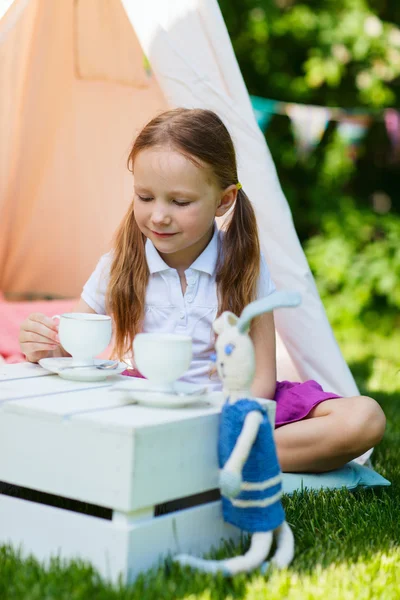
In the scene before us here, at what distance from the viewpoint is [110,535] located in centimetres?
153

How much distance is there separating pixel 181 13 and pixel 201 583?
1793 millimetres

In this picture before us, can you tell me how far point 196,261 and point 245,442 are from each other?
78cm

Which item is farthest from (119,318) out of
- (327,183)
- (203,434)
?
(327,183)

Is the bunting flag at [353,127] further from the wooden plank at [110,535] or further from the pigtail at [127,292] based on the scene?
the wooden plank at [110,535]

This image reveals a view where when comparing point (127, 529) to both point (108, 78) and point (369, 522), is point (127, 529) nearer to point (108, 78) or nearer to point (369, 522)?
point (369, 522)

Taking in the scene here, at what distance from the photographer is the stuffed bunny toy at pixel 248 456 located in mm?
1562

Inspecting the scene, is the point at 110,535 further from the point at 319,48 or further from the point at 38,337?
the point at 319,48

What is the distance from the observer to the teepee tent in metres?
2.66

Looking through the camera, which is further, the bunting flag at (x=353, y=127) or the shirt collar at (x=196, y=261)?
the bunting flag at (x=353, y=127)

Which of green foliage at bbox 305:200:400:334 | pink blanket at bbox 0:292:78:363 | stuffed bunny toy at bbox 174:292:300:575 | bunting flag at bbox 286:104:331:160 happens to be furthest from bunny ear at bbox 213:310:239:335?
green foliage at bbox 305:200:400:334

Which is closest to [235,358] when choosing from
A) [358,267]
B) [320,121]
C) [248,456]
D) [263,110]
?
[248,456]

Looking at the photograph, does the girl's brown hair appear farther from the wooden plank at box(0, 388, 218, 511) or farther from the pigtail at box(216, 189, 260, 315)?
the wooden plank at box(0, 388, 218, 511)

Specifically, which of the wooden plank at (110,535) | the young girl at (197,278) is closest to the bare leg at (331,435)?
the young girl at (197,278)

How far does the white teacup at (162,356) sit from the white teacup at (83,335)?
0.23 m
